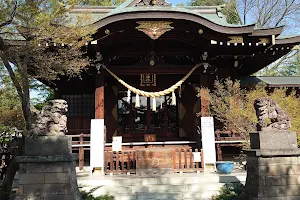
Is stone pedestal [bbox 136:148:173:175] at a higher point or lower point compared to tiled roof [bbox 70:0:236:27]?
lower

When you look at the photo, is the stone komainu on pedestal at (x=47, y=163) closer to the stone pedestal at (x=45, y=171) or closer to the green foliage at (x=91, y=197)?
the stone pedestal at (x=45, y=171)

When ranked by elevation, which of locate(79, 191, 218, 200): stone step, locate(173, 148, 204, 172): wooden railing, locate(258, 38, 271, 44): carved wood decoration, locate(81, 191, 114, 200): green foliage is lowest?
locate(79, 191, 218, 200): stone step

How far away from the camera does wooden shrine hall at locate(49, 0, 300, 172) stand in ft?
28.5

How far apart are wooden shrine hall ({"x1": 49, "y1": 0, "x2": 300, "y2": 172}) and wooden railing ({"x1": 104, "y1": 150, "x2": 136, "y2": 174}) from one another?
125 cm

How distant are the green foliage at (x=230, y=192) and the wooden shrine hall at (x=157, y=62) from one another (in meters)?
2.96

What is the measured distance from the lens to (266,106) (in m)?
5.75

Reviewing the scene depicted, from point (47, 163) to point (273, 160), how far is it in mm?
4360

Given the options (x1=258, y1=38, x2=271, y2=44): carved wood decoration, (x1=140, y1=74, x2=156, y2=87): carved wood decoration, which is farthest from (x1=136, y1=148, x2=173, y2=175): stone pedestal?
(x1=258, y1=38, x2=271, y2=44): carved wood decoration

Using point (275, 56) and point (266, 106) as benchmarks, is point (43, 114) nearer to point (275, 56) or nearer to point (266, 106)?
point (266, 106)

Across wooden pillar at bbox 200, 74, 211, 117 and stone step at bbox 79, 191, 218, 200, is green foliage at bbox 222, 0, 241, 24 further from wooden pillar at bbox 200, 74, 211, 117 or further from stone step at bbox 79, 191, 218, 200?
stone step at bbox 79, 191, 218, 200

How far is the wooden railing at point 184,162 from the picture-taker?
8.59m

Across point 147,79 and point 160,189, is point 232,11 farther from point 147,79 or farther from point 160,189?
point 160,189

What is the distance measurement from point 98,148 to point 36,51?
4.00 meters

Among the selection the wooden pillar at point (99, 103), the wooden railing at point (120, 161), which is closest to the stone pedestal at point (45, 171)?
the wooden railing at point (120, 161)
